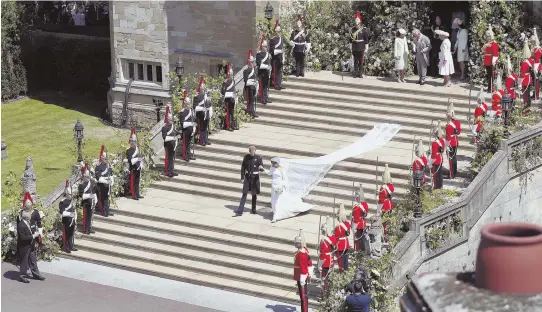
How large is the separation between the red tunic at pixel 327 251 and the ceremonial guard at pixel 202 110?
697cm

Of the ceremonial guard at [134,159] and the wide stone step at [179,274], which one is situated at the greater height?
the ceremonial guard at [134,159]

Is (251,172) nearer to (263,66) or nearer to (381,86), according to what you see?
(263,66)

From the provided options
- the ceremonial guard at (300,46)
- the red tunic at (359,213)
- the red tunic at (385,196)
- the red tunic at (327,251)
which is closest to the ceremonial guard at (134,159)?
the ceremonial guard at (300,46)

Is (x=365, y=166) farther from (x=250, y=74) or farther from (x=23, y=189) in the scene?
(x=23, y=189)

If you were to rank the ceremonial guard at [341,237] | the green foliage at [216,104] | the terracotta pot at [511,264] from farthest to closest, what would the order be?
the green foliage at [216,104], the ceremonial guard at [341,237], the terracotta pot at [511,264]

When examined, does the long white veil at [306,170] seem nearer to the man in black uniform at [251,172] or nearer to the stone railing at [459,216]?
the man in black uniform at [251,172]

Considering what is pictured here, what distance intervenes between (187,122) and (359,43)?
17.5ft

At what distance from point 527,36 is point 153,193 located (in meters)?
9.85

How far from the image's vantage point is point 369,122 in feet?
92.9

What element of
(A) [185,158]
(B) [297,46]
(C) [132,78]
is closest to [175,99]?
(A) [185,158]

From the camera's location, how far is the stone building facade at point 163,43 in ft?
107

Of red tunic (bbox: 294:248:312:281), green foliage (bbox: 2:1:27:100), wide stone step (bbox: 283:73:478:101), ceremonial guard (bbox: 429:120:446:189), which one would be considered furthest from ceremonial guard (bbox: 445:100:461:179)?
green foliage (bbox: 2:1:27:100)

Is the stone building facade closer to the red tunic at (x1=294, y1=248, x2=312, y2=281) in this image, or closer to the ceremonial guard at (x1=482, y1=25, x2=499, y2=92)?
the ceremonial guard at (x1=482, y1=25, x2=499, y2=92)

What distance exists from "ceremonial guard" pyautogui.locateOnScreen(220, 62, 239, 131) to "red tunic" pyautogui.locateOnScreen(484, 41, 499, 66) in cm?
601
